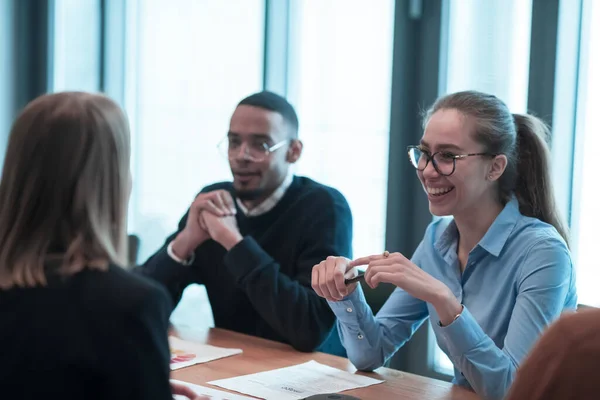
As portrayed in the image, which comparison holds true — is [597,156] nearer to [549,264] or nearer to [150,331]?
[549,264]

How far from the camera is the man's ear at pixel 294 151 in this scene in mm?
2777

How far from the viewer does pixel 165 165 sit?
4.25m

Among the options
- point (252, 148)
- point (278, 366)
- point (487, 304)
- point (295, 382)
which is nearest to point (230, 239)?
point (252, 148)

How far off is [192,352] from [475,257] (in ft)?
2.58

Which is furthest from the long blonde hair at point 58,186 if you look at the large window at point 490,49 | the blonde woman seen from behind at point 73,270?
the large window at point 490,49

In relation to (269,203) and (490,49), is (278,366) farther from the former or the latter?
(490,49)

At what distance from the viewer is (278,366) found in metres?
2.08

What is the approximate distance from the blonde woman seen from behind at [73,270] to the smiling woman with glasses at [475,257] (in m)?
0.87

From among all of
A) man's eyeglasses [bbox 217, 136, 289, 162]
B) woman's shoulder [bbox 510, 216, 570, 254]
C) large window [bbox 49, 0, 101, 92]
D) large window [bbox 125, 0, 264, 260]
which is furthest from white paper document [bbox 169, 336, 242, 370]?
large window [bbox 49, 0, 101, 92]

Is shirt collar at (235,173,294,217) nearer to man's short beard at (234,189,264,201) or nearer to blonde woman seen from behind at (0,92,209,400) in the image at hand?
man's short beard at (234,189,264,201)

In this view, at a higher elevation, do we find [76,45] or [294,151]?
[76,45]

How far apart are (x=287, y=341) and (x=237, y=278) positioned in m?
0.25

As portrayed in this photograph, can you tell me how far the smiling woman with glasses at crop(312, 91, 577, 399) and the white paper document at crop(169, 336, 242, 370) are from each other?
12.6 inches

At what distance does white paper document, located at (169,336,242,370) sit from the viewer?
2.07 m
